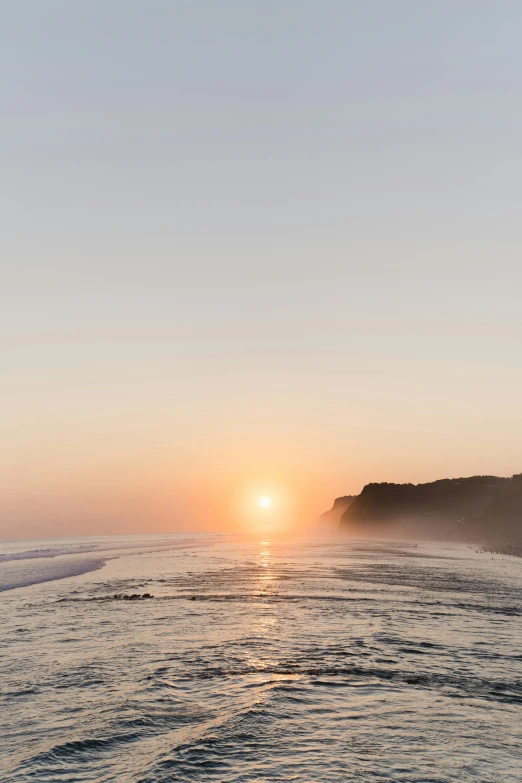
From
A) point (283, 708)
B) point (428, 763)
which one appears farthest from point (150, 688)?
point (428, 763)

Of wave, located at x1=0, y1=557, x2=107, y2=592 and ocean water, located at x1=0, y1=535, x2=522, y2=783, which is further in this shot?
wave, located at x1=0, y1=557, x2=107, y2=592

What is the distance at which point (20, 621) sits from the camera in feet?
115

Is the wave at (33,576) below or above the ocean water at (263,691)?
below

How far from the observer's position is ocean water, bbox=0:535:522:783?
1409 cm

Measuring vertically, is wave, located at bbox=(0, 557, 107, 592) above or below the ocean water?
below

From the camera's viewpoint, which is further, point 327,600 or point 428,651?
point 327,600

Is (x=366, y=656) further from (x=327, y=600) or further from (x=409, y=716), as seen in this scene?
(x=327, y=600)

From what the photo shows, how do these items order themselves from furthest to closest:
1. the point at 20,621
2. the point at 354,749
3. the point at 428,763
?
1. the point at 20,621
2. the point at 354,749
3. the point at 428,763

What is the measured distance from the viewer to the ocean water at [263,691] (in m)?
14.1

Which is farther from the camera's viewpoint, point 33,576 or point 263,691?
point 33,576

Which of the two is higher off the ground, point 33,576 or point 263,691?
point 263,691

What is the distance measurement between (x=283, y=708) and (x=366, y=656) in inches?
301

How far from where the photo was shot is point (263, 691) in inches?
788

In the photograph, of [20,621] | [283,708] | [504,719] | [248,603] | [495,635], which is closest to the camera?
[504,719]
